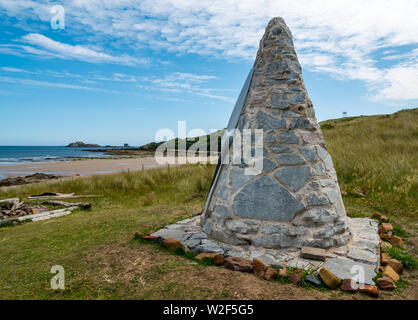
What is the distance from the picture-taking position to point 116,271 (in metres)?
3.45

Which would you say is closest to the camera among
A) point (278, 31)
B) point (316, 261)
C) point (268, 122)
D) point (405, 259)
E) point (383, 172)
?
point (316, 261)

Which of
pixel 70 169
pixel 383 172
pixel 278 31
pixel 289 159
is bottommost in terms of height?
pixel 70 169

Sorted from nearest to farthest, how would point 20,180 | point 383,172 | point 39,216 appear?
point 39,216
point 383,172
point 20,180

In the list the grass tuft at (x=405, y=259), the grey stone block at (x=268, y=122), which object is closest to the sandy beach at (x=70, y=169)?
the grey stone block at (x=268, y=122)

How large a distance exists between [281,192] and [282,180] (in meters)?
0.18

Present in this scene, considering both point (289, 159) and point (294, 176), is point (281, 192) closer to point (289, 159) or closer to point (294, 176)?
point (294, 176)

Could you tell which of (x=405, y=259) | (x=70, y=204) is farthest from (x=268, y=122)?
(x=70, y=204)

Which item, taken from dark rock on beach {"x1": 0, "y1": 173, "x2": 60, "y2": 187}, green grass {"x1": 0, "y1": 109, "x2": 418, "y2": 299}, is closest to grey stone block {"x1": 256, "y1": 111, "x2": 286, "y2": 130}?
green grass {"x1": 0, "y1": 109, "x2": 418, "y2": 299}

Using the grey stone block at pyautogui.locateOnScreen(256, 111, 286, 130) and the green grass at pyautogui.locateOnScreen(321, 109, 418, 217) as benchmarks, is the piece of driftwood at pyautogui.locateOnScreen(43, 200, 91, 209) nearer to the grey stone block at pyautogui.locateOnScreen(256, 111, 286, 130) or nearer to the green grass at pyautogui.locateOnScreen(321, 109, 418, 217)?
the grey stone block at pyautogui.locateOnScreen(256, 111, 286, 130)

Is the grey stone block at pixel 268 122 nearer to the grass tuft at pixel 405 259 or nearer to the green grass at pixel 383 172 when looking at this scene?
the grass tuft at pixel 405 259

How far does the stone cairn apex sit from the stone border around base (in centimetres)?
11

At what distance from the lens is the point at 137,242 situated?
4.50 meters
